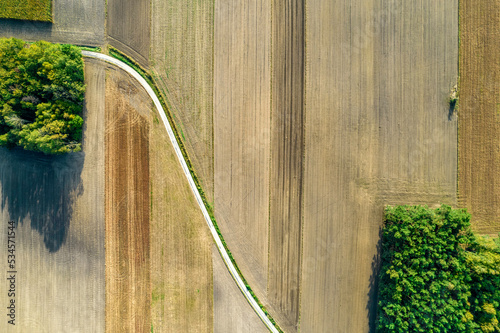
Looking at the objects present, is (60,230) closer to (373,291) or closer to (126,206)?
(126,206)

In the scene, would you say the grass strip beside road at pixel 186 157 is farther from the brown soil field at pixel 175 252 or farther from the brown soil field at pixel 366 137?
the brown soil field at pixel 366 137

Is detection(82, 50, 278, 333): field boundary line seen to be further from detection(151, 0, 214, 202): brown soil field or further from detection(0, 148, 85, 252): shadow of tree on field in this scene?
detection(0, 148, 85, 252): shadow of tree on field

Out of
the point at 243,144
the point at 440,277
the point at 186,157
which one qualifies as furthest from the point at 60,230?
the point at 440,277

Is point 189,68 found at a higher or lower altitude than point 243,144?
higher

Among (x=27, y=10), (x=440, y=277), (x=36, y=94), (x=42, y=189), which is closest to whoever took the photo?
(x=36, y=94)

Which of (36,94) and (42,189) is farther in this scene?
(42,189)

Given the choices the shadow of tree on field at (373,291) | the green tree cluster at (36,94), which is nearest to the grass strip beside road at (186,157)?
the green tree cluster at (36,94)

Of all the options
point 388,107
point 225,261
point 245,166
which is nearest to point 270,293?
point 225,261
